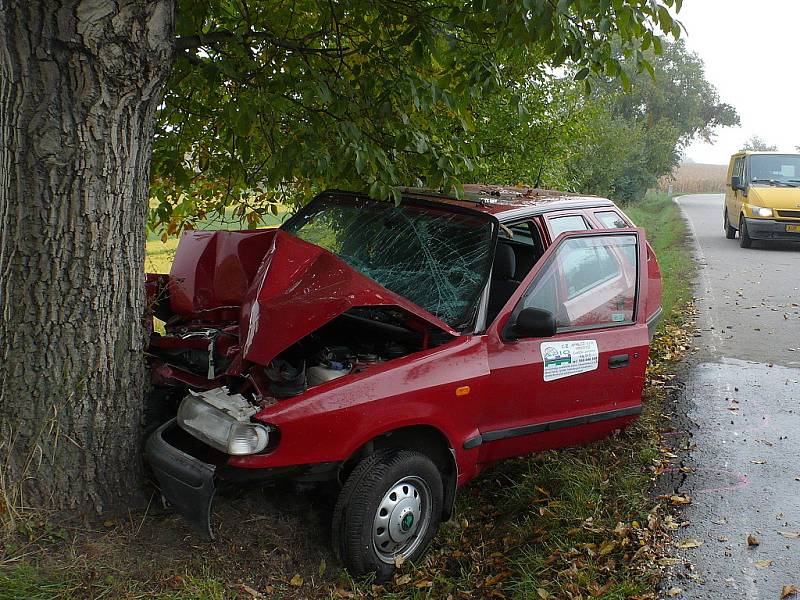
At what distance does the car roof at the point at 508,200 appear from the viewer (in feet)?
16.0

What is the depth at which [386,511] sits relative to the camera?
3971mm

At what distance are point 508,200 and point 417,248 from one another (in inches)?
31.5

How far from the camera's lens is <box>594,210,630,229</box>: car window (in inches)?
219

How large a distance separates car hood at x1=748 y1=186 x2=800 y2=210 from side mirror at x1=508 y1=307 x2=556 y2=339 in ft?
43.9

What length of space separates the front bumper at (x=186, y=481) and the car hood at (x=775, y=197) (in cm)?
1480

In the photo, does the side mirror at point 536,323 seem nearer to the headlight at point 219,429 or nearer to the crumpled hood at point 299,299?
the crumpled hood at point 299,299

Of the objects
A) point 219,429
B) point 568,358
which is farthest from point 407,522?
point 568,358

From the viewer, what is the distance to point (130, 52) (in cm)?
379

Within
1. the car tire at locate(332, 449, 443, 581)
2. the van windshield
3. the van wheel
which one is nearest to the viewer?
the car tire at locate(332, 449, 443, 581)

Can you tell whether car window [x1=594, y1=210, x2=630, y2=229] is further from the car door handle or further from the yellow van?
the yellow van

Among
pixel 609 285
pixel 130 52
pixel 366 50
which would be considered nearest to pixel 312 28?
pixel 366 50

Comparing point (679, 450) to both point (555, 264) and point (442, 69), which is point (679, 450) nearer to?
point (555, 264)


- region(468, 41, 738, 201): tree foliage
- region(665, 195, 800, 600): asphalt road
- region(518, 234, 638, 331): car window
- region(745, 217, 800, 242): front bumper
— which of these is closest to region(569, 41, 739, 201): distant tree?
region(468, 41, 738, 201): tree foliage

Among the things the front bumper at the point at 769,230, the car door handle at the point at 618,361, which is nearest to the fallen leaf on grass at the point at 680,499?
the car door handle at the point at 618,361
